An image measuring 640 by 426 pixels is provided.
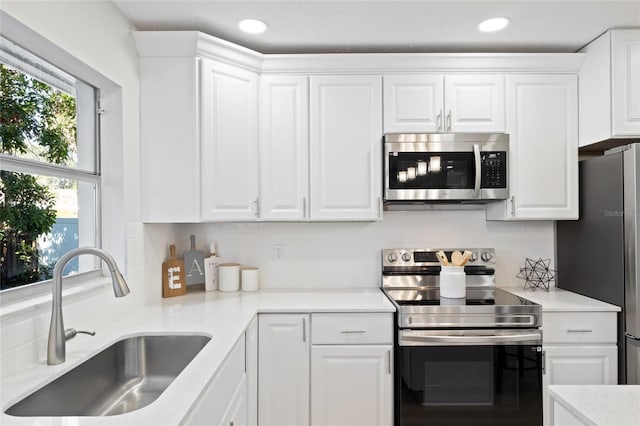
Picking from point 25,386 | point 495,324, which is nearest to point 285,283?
point 495,324

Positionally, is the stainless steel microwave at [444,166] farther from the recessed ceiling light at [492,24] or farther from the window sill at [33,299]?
the window sill at [33,299]

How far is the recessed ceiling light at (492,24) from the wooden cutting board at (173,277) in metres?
2.18

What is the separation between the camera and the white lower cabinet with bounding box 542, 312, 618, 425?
7.11ft

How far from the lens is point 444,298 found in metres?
2.36

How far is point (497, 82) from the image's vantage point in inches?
95.7

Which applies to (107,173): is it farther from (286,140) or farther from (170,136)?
(286,140)

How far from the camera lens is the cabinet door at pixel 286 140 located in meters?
2.43

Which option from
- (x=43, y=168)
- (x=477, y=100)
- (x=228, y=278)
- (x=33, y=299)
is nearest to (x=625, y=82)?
(x=477, y=100)

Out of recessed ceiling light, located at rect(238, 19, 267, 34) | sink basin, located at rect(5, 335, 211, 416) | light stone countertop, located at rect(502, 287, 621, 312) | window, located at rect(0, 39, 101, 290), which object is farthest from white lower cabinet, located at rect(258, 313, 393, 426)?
recessed ceiling light, located at rect(238, 19, 267, 34)

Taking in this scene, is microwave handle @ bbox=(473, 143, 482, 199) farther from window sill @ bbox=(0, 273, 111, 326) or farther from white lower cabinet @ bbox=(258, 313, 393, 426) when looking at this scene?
window sill @ bbox=(0, 273, 111, 326)

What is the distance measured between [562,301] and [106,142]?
2.60 metres

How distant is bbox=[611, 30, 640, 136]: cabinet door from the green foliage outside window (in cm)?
280

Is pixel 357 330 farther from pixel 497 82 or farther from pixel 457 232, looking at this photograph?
pixel 497 82

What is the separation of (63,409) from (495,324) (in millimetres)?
1919
